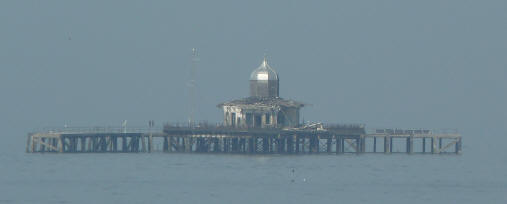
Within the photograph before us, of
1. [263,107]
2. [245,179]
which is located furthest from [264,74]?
[245,179]

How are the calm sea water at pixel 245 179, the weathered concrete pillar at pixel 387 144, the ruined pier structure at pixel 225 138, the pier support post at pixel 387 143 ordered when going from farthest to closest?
the weathered concrete pillar at pixel 387 144
the pier support post at pixel 387 143
the ruined pier structure at pixel 225 138
the calm sea water at pixel 245 179

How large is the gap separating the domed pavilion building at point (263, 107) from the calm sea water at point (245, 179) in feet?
20.5

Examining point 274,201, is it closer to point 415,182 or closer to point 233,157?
point 415,182

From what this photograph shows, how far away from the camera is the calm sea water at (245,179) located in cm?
10319

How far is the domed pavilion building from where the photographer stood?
155000 millimetres

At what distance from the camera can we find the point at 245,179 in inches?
4668

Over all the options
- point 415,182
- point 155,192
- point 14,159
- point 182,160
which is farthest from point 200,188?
point 14,159

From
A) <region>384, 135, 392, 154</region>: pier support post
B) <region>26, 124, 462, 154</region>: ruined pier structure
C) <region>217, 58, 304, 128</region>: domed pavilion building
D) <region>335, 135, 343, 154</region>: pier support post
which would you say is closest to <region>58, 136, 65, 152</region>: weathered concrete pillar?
<region>26, 124, 462, 154</region>: ruined pier structure

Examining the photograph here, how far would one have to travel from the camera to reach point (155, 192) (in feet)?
347

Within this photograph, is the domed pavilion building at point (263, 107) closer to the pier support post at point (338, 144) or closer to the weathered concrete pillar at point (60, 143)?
the pier support post at point (338, 144)

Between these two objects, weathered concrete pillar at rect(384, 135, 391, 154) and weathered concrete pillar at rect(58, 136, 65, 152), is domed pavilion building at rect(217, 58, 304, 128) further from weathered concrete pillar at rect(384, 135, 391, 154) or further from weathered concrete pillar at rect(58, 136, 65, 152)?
weathered concrete pillar at rect(58, 136, 65, 152)

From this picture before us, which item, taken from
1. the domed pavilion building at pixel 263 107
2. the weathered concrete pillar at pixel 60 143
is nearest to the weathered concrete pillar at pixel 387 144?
the domed pavilion building at pixel 263 107

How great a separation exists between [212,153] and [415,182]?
39.2 m

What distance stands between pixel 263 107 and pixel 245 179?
120 feet
